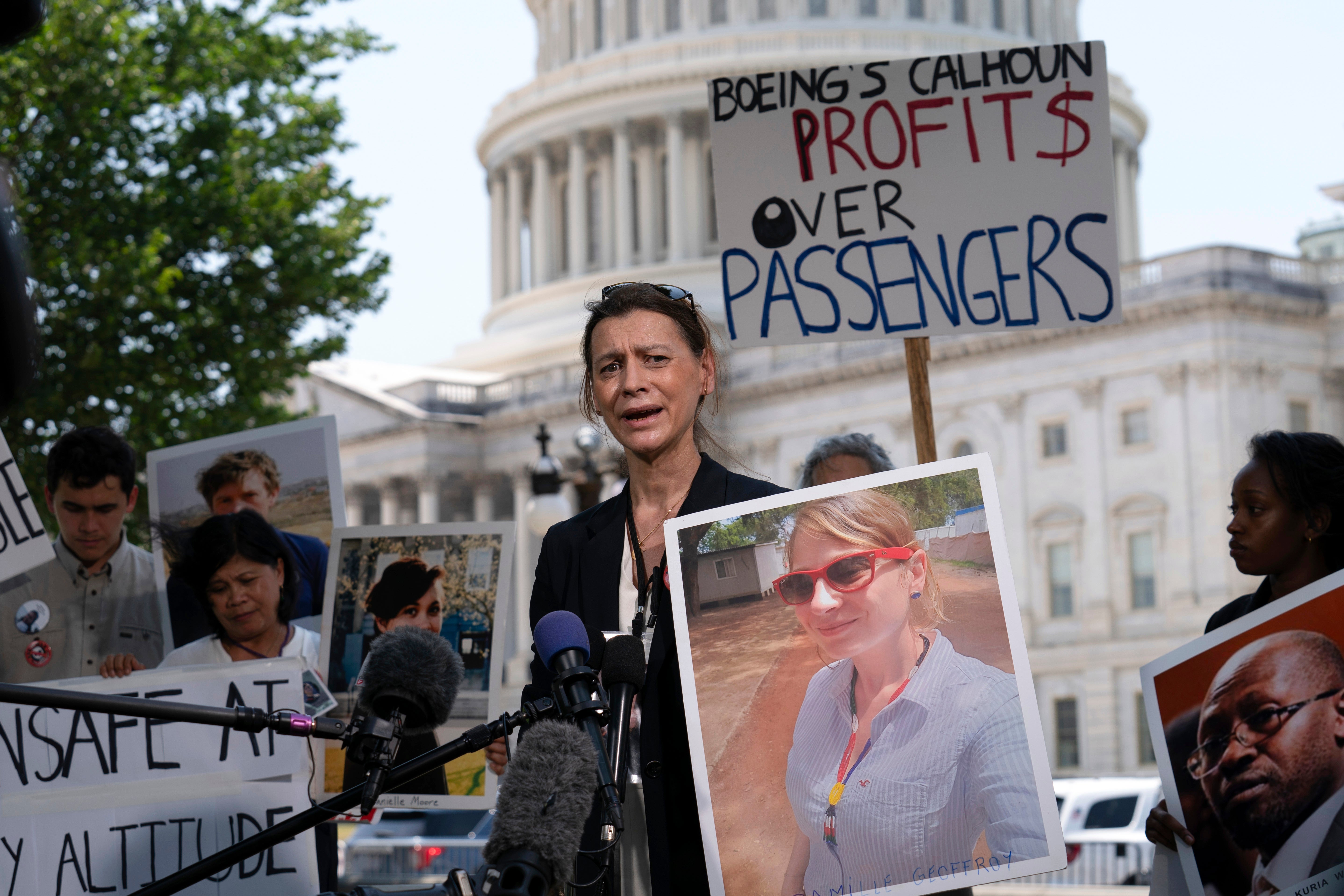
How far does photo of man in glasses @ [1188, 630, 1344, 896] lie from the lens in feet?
9.52

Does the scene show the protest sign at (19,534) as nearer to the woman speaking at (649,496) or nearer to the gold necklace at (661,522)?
the woman speaking at (649,496)

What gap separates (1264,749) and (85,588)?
129 inches

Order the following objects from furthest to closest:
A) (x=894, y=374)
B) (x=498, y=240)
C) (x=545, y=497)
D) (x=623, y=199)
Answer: (x=498, y=240)
(x=623, y=199)
(x=894, y=374)
(x=545, y=497)

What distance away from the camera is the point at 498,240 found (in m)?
75.8

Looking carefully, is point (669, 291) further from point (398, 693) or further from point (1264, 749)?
point (1264, 749)

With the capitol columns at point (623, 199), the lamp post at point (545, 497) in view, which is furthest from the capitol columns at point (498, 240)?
the lamp post at point (545, 497)

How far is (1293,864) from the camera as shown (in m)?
2.90

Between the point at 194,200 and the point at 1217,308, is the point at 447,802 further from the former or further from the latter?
the point at 1217,308

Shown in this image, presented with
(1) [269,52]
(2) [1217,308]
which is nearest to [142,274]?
(1) [269,52]

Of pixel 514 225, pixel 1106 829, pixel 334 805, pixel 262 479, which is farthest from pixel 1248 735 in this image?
pixel 514 225

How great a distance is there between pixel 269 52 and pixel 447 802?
14.0 metres

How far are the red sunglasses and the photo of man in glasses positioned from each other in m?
0.74

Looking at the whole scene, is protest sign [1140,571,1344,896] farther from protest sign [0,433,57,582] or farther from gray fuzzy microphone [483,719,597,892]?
protest sign [0,433,57,582]

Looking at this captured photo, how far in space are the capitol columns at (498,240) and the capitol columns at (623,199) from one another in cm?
733
